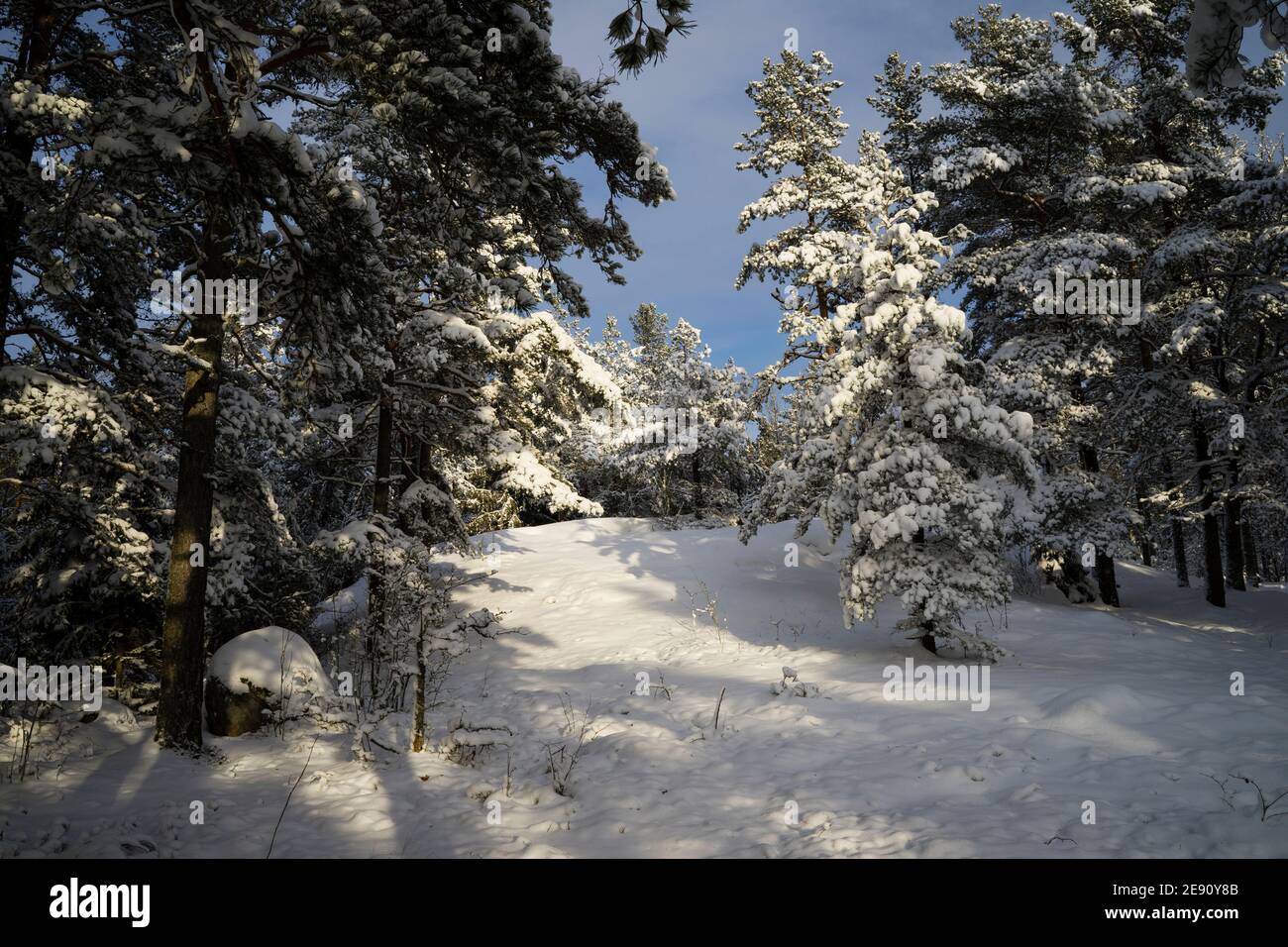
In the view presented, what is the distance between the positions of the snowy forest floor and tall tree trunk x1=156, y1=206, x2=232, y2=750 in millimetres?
522

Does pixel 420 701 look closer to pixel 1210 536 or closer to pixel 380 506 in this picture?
pixel 380 506

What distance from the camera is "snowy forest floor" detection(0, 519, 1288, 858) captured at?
15.2 ft

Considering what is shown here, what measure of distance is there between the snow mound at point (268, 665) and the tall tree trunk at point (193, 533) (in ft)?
2.59

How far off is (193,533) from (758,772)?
6.54m

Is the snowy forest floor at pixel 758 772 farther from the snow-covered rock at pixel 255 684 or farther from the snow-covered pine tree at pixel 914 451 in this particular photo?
the snow-covered pine tree at pixel 914 451

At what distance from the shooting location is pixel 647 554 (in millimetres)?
19203

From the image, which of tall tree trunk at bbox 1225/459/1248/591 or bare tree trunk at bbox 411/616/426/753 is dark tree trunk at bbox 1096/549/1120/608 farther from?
bare tree trunk at bbox 411/616/426/753

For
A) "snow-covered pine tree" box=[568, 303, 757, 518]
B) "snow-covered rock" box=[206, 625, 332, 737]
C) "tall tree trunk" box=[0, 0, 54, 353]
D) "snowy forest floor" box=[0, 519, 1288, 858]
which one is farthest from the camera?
"snow-covered pine tree" box=[568, 303, 757, 518]

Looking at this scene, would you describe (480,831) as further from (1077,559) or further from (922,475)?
(1077,559)

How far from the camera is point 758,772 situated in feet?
20.4

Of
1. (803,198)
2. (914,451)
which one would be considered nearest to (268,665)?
(914,451)

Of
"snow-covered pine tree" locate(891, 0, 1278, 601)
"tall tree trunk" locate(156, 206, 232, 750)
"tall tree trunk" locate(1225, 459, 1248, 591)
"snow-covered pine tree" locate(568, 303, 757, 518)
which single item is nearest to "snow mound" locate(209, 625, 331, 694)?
"tall tree trunk" locate(156, 206, 232, 750)
